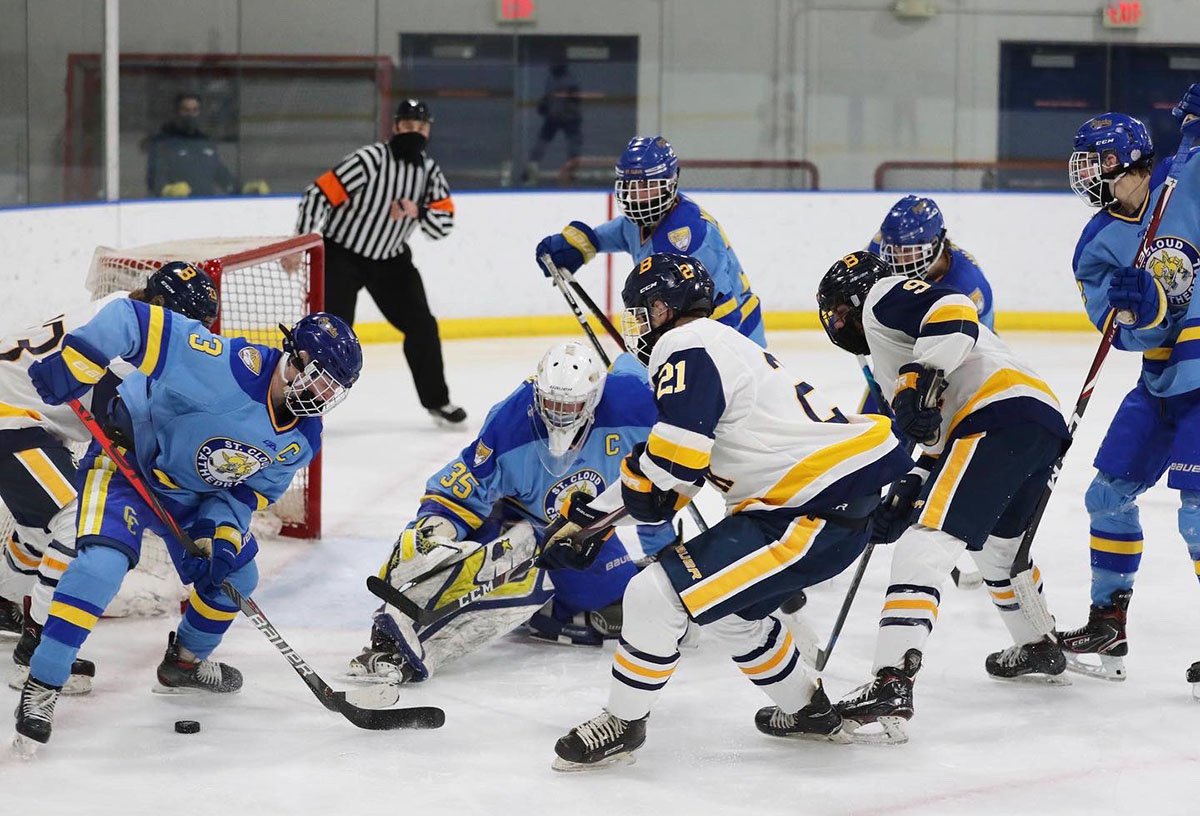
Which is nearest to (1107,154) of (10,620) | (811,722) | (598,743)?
(811,722)

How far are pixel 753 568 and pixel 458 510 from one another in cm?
92

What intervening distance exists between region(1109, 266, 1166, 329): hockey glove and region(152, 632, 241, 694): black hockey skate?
80.1 inches

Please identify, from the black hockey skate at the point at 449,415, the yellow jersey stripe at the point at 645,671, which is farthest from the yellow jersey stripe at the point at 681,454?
the black hockey skate at the point at 449,415

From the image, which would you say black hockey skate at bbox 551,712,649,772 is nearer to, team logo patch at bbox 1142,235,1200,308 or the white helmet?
the white helmet

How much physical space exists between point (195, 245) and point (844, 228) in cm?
494

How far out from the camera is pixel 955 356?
328cm

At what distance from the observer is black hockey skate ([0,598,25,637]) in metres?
3.85

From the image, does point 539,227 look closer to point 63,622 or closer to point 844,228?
point 844,228

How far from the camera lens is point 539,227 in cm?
884

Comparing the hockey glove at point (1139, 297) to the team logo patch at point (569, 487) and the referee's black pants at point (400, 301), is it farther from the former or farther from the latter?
the referee's black pants at point (400, 301)

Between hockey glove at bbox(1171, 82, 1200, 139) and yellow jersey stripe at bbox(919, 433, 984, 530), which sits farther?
hockey glove at bbox(1171, 82, 1200, 139)

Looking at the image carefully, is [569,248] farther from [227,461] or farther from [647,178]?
[227,461]

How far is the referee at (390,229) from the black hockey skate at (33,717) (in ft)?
11.4

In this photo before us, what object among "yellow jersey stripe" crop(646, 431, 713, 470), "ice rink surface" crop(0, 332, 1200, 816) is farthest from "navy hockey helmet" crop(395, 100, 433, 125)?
"yellow jersey stripe" crop(646, 431, 713, 470)
